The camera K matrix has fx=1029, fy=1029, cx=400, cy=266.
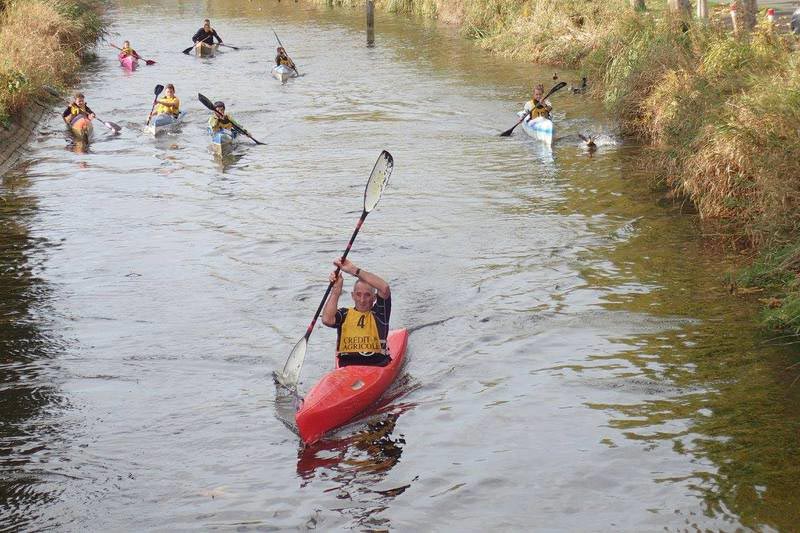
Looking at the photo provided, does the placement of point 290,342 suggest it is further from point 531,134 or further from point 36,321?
point 531,134

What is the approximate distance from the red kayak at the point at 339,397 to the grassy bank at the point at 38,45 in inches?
544

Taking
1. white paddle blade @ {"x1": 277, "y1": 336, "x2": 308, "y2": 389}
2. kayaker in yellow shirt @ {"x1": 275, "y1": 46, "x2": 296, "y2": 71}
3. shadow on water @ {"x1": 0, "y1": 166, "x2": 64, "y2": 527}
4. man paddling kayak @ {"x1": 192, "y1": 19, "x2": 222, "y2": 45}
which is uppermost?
man paddling kayak @ {"x1": 192, "y1": 19, "x2": 222, "y2": 45}

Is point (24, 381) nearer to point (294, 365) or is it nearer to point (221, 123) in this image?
point (294, 365)

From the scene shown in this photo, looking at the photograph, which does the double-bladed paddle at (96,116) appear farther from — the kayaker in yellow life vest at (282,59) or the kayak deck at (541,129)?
the kayak deck at (541,129)

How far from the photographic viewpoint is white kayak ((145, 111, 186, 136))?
73.4 feet

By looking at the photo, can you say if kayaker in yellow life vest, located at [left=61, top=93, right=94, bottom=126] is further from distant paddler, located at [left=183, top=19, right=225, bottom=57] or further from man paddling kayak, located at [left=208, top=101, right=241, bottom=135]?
distant paddler, located at [left=183, top=19, right=225, bottom=57]

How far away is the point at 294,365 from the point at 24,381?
2610 millimetres

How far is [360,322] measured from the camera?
30.1 ft

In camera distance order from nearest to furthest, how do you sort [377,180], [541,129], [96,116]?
[377,180] < [541,129] < [96,116]

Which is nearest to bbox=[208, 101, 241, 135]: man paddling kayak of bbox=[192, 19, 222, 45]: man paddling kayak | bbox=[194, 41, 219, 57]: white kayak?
bbox=[194, 41, 219, 57]: white kayak

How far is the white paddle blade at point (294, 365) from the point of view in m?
9.41

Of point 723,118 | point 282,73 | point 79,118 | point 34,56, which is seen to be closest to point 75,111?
point 79,118

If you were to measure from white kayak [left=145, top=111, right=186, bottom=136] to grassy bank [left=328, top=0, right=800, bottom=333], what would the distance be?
944 centimetres

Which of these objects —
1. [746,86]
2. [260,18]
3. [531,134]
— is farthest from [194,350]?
[260,18]
